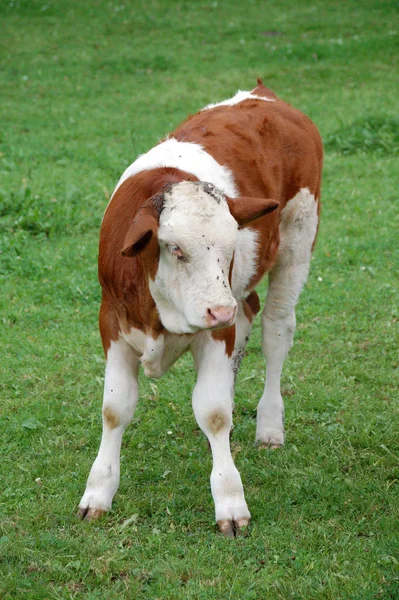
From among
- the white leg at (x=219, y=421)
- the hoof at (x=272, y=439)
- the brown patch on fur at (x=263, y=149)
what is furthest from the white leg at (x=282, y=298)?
the white leg at (x=219, y=421)

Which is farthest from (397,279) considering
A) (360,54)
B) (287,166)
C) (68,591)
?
(360,54)

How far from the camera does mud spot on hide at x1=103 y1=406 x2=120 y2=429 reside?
16.4 ft

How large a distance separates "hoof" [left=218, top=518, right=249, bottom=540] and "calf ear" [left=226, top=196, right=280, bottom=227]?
144 centimetres

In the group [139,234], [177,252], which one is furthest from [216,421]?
[139,234]

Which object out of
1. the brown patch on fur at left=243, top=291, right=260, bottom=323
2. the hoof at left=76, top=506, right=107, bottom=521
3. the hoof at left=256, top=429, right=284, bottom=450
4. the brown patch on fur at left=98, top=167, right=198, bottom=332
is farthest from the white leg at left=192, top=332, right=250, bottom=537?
the brown patch on fur at left=243, top=291, right=260, bottom=323

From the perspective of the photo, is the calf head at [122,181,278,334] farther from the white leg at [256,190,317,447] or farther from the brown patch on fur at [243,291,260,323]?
the brown patch on fur at [243,291,260,323]

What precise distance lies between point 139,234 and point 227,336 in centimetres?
90

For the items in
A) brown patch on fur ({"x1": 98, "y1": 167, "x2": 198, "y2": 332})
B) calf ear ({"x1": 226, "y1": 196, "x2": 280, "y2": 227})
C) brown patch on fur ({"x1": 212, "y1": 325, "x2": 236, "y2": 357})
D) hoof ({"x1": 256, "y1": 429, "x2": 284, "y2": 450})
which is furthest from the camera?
hoof ({"x1": 256, "y1": 429, "x2": 284, "y2": 450})

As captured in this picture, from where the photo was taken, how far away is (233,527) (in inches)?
186

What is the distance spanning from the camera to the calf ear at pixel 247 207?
4.54m

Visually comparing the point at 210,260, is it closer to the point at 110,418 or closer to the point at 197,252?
the point at 197,252

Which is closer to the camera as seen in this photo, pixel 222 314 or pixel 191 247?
pixel 222 314

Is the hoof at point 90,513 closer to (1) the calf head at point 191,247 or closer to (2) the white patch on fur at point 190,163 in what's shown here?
(1) the calf head at point 191,247

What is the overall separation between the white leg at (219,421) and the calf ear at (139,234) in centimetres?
73
